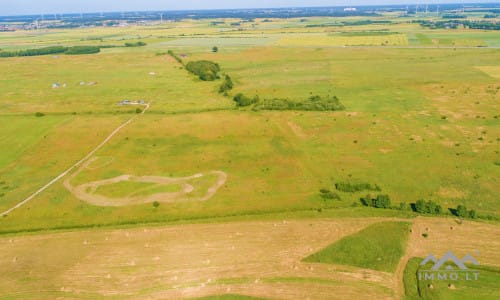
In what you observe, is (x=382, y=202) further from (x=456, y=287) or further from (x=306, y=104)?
(x=306, y=104)

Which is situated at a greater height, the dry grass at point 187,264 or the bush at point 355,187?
the bush at point 355,187

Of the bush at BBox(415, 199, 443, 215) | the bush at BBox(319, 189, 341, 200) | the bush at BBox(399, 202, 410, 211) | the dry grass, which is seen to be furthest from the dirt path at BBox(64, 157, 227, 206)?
the bush at BBox(415, 199, 443, 215)

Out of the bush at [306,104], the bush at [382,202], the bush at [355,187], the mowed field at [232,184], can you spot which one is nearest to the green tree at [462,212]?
the mowed field at [232,184]

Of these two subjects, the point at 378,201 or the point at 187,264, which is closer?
the point at 187,264

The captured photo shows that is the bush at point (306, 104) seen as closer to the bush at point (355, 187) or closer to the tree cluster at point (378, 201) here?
the bush at point (355, 187)

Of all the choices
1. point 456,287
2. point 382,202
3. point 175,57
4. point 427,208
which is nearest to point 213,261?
point 382,202

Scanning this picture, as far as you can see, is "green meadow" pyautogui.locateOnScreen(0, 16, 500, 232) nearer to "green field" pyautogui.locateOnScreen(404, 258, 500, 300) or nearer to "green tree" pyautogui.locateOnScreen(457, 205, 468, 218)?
"green tree" pyautogui.locateOnScreen(457, 205, 468, 218)

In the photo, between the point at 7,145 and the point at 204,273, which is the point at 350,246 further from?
the point at 7,145

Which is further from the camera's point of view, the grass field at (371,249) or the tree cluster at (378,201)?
the tree cluster at (378,201)
